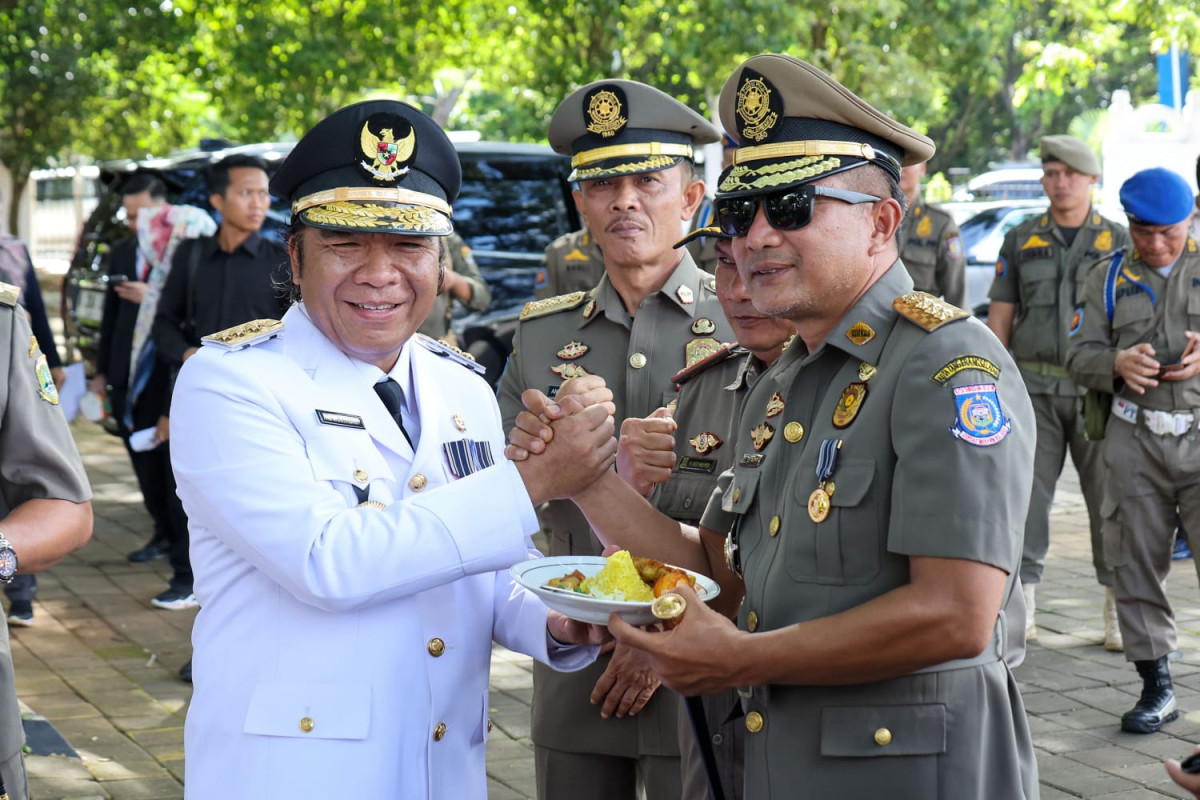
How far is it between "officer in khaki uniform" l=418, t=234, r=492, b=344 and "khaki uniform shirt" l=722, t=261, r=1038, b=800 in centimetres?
559

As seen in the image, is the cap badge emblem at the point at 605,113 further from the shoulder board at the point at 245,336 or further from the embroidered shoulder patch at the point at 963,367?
the embroidered shoulder patch at the point at 963,367

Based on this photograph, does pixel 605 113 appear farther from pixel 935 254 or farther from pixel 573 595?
pixel 935 254

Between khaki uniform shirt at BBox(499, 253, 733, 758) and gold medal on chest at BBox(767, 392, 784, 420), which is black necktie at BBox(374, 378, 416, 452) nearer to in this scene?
gold medal on chest at BBox(767, 392, 784, 420)

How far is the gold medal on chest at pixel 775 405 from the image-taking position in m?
2.64

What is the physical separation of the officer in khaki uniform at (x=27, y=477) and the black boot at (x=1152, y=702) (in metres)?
4.45

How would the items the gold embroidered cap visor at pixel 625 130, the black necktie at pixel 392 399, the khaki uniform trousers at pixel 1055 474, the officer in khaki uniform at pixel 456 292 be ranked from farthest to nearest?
the officer in khaki uniform at pixel 456 292, the khaki uniform trousers at pixel 1055 474, the gold embroidered cap visor at pixel 625 130, the black necktie at pixel 392 399

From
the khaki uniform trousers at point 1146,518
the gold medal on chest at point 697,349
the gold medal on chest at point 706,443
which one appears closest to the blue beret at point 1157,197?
the khaki uniform trousers at point 1146,518

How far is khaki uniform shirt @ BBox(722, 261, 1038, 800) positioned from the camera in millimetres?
2223

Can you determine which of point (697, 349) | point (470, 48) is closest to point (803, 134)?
point (697, 349)

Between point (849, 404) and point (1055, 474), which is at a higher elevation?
point (849, 404)

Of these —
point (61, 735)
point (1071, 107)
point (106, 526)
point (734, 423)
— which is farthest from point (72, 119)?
point (1071, 107)

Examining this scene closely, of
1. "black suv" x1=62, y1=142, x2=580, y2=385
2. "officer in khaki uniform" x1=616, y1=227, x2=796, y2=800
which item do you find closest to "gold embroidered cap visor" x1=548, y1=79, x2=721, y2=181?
"officer in khaki uniform" x1=616, y1=227, x2=796, y2=800

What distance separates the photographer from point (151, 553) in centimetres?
866

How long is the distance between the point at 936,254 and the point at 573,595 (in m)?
6.19
